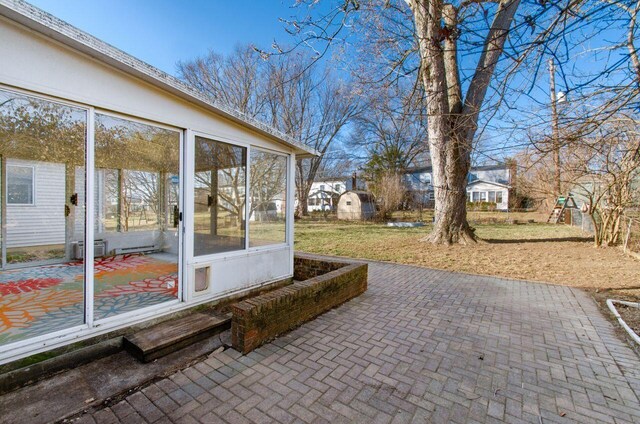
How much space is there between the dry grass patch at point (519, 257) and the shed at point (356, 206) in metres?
10.2

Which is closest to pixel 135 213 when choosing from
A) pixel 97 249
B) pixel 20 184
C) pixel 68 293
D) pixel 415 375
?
pixel 97 249

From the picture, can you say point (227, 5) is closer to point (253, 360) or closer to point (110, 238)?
point (110, 238)

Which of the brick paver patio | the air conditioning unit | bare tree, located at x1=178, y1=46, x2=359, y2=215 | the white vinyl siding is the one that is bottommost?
the brick paver patio

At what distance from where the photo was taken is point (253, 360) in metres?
2.81

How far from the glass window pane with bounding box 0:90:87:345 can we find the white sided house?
0.09ft

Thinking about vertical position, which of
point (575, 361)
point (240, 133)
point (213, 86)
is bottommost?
point (575, 361)

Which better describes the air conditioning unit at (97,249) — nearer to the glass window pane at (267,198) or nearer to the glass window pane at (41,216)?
the glass window pane at (41,216)

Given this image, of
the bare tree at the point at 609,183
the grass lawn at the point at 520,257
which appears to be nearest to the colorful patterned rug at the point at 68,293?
the grass lawn at the point at 520,257

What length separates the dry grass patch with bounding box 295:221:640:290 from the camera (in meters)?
6.22

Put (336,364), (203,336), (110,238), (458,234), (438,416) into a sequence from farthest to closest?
1. (458,234)
2. (110,238)
3. (203,336)
4. (336,364)
5. (438,416)

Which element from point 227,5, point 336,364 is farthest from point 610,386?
point 227,5

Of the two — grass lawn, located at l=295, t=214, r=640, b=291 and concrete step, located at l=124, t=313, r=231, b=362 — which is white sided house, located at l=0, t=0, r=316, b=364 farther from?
grass lawn, located at l=295, t=214, r=640, b=291

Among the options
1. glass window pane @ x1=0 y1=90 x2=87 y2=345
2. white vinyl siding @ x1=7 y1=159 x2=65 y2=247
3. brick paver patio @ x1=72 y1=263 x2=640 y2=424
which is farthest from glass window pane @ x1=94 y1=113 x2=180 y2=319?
brick paver patio @ x1=72 y1=263 x2=640 y2=424

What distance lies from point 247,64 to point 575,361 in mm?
22892
